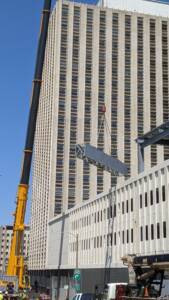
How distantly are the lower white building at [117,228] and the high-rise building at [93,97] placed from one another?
31.3m

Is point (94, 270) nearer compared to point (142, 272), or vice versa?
point (142, 272)

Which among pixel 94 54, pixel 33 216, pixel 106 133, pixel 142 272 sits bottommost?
pixel 142 272

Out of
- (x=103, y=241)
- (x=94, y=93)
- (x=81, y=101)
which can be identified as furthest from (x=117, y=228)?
(x=94, y=93)

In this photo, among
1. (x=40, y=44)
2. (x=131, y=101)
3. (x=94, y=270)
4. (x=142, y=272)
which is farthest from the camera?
(x=131, y=101)

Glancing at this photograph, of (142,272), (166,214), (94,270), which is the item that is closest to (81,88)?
(94,270)

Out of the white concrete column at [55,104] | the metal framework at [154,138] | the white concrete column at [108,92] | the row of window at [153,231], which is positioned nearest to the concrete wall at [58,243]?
the white concrete column at [55,104]

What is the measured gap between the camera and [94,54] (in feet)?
400

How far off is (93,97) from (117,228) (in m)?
65.4

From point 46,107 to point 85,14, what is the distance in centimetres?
2460

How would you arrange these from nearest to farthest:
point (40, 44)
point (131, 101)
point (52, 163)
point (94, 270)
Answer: point (40, 44)
point (94, 270)
point (52, 163)
point (131, 101)

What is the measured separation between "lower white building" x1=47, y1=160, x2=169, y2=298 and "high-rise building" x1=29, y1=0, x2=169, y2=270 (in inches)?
1230

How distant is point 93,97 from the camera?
11894 cm

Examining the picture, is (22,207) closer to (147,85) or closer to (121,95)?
(121,95)

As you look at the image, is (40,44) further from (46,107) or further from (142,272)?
(46,107)
